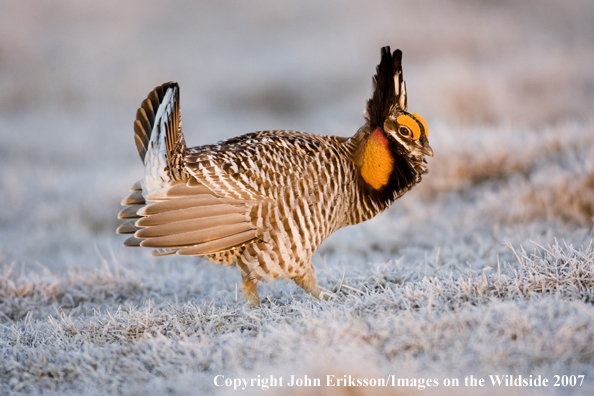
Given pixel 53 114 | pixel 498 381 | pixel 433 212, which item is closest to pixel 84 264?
pixel 433 212

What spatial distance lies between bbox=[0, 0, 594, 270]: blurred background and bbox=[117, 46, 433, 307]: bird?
5.22 ft

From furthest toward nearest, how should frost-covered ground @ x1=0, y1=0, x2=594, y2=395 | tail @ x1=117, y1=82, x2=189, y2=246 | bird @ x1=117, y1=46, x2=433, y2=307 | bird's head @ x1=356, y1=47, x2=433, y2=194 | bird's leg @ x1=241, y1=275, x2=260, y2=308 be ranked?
bird's head @ x1=356, y1=47, x2=433, y2=194, bird's leg @ x1=241, y1=275, x2=260, y2=308, tail @ x1=117, y1=82, x2=189, y2=246, bird @ x1=117, y1=46, x2=433, y2=307, frost-covered ground @ x1=0, y1=0, x2=594, y2=395

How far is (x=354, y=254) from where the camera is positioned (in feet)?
17.7

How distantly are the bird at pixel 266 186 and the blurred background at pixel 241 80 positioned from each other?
1.59m

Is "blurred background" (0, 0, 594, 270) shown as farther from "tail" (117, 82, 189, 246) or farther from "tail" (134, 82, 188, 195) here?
"tail" (134, 82, 188, 195)

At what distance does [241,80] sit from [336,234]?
835 centimetres

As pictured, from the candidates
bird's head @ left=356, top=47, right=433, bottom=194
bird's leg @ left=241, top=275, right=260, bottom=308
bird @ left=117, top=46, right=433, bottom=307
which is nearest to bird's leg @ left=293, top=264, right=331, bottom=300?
bird @ left=117, top=46, right=433, bottom=307

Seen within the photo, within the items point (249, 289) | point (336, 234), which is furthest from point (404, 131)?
point (336, 234)

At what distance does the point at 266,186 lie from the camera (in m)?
3.61

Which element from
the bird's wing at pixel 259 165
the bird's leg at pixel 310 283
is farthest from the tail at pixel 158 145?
the bird's leg at pixel 310 283

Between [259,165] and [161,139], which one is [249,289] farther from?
[161,139]

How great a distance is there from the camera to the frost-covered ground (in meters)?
2.73

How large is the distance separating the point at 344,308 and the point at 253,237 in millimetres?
813

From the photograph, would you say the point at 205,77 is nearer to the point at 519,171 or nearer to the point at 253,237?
the point at 519,171
